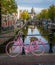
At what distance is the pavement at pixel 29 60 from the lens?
9789 millimetres

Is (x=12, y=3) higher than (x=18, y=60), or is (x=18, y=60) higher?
(x=12, y=3)

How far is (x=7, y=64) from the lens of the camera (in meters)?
9.62

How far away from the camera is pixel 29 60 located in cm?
1028

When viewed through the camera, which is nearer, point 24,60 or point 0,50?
point 24,60

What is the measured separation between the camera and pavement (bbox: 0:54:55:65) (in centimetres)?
979

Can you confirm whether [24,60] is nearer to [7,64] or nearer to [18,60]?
[18,60]

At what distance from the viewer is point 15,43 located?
11352 mm

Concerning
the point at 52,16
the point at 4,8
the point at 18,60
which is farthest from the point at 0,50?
the point at 52,16

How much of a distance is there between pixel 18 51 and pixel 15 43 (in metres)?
0.40

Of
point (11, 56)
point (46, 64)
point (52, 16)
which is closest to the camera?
point (46, 64)

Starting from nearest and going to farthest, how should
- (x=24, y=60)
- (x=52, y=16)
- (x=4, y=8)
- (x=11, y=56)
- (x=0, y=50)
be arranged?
(x=24, y=60) → (x=11, y=56) → (x=0, y=50) → (x=4, y=8) → (x=52, y=16)

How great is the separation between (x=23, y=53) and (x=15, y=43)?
59 centimetres

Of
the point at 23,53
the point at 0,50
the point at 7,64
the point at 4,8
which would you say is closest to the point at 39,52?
the point at 23,53

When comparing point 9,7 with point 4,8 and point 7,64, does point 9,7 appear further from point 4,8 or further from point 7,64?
point 7,64
